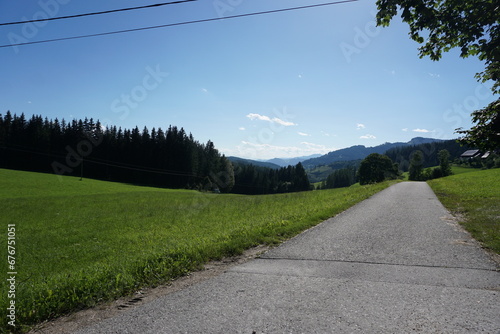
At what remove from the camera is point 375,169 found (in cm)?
7450

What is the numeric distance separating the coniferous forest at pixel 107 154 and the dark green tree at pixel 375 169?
47284 millimetres

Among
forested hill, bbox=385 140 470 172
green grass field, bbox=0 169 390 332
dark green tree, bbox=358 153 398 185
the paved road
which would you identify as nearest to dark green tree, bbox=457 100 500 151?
the paved road

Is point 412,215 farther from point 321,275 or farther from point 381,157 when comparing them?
point 381,157

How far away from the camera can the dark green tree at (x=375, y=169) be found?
7419 cm

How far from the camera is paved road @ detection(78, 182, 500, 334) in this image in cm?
331

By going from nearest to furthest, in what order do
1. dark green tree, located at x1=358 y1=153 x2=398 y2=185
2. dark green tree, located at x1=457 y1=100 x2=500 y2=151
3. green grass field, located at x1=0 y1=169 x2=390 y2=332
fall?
green grass field, located at x1=0 y1=169 x2=390 y2=332
dark green tree, located at x1=457 y1=100 x2=500 y2=151
dark green tree, located at x1=358 y1=153 x2=398 y2=185

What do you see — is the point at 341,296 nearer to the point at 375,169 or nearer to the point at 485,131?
the point at 485,131

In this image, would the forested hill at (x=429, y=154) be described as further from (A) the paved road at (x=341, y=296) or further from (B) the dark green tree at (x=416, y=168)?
(A) the paved road at (x=341, y=296)

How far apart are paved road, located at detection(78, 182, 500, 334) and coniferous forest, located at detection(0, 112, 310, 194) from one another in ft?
267

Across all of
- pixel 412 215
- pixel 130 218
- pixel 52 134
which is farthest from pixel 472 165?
pixel 52 134

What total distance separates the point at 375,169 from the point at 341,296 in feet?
256

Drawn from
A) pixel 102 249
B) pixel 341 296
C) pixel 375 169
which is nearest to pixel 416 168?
pixel 375 169

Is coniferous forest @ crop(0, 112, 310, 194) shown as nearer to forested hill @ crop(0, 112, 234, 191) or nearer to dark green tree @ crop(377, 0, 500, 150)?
forested hill @ crop(0, 112, 234, 191)

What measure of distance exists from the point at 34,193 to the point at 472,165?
131815mm
